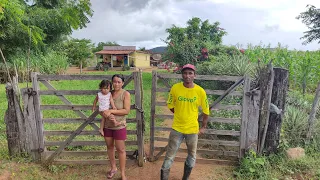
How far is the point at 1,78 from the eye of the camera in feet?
55.5

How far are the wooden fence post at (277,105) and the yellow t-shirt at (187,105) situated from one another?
5.87 ft

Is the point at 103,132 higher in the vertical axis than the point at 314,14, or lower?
lower

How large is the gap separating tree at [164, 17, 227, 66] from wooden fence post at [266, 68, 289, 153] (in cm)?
851

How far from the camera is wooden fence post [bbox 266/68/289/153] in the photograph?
4.35 metres

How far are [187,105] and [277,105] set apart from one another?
2.19 meters

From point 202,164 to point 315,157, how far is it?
2.25 metres

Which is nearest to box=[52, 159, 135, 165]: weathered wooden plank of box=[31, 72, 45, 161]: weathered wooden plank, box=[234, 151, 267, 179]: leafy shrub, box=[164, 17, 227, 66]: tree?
box=[31, 72, 45, 161]: weathered wooden plank

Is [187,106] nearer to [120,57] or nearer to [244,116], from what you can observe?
[244,116]

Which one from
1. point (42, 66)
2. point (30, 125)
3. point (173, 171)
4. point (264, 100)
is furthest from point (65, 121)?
point (42, 66)

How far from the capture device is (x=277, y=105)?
4426mm

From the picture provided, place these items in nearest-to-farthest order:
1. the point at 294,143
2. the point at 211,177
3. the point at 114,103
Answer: the point at 114,103 → the point at 211,177 → the point at 294,143

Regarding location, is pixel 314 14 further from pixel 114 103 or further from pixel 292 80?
pixel 114 103

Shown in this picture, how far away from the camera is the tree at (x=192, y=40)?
526 inches

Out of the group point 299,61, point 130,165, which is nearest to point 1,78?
point 130,165
